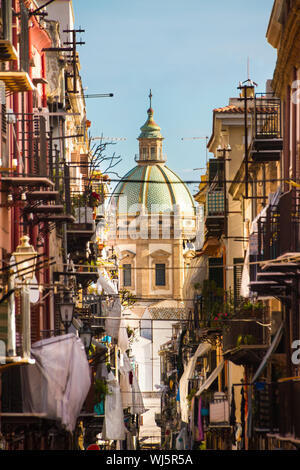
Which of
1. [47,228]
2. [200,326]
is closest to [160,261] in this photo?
[200,326]

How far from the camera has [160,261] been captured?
14938 centimetres

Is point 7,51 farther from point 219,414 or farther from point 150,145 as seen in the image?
point 150,145

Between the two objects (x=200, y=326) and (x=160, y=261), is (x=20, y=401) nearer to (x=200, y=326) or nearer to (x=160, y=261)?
(x=200, y=326)

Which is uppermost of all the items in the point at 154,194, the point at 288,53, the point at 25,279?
the point at 154,194

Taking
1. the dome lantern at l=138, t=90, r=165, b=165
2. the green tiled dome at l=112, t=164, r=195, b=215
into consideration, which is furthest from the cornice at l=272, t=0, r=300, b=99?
the dome lantern at l=138, t=90, r=165, b=165

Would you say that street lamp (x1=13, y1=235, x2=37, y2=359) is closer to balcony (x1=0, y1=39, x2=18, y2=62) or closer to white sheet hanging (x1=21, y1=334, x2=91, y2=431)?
white sheet hanging (x1=21, y1=334, x2=91, y2=431)

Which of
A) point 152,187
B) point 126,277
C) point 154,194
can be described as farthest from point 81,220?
point 152,187

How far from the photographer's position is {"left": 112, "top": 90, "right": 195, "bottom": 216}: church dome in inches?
6235

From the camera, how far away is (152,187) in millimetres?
165500

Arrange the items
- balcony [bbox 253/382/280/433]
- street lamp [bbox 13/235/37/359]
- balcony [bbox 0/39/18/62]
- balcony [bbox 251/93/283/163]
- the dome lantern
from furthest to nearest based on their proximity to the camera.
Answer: the dome lantern < balcony [bbox 251/93/283/163] < balcony [bbox 253/382/280/433] < street lamp [bbox 13/235/37/359] < balcony [bbox 0/39/18/62]

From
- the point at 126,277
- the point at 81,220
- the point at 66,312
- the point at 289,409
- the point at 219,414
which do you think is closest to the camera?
the point at 289,409

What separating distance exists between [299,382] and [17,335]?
14.3ft

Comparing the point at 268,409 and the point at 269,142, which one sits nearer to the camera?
the point at 268,409

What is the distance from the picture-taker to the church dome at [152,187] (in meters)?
158
